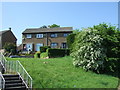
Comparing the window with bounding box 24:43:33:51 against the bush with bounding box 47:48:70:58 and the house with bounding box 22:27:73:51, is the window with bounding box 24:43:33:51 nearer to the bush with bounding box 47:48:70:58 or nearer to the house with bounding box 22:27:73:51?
the house with bounding box 22:27:73:51

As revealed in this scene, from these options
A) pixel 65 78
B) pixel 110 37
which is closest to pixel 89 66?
pixel 65 78

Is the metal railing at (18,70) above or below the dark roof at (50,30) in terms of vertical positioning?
below

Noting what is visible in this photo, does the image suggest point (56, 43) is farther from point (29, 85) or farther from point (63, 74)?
point (29, 85)

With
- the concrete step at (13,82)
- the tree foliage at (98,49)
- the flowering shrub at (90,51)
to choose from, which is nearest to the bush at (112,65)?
the tree foliage at (98,49)

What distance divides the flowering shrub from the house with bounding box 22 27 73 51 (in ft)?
77.2

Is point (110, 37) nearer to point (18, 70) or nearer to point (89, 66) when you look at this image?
point (89, 66)

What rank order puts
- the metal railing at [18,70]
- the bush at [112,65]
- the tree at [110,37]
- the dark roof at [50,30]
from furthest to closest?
the dark roof at [50,30] → the tree at [110,37] → the bush at [112,65] → the metal railing at [18,70]

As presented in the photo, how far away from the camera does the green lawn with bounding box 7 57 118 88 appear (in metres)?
14.6

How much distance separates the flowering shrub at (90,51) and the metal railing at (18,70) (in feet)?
19.1

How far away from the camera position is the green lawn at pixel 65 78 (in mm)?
14570

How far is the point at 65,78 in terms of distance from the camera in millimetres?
15828

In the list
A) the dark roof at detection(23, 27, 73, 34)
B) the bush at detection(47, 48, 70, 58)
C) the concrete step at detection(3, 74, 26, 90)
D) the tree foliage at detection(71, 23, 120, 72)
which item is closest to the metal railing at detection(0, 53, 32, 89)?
the concrete step at detection(3, 74, 26, 90)

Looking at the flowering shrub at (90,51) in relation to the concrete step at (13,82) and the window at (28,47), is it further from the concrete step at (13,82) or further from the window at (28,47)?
the window at (28,47)

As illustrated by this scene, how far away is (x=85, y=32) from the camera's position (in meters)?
20.3
